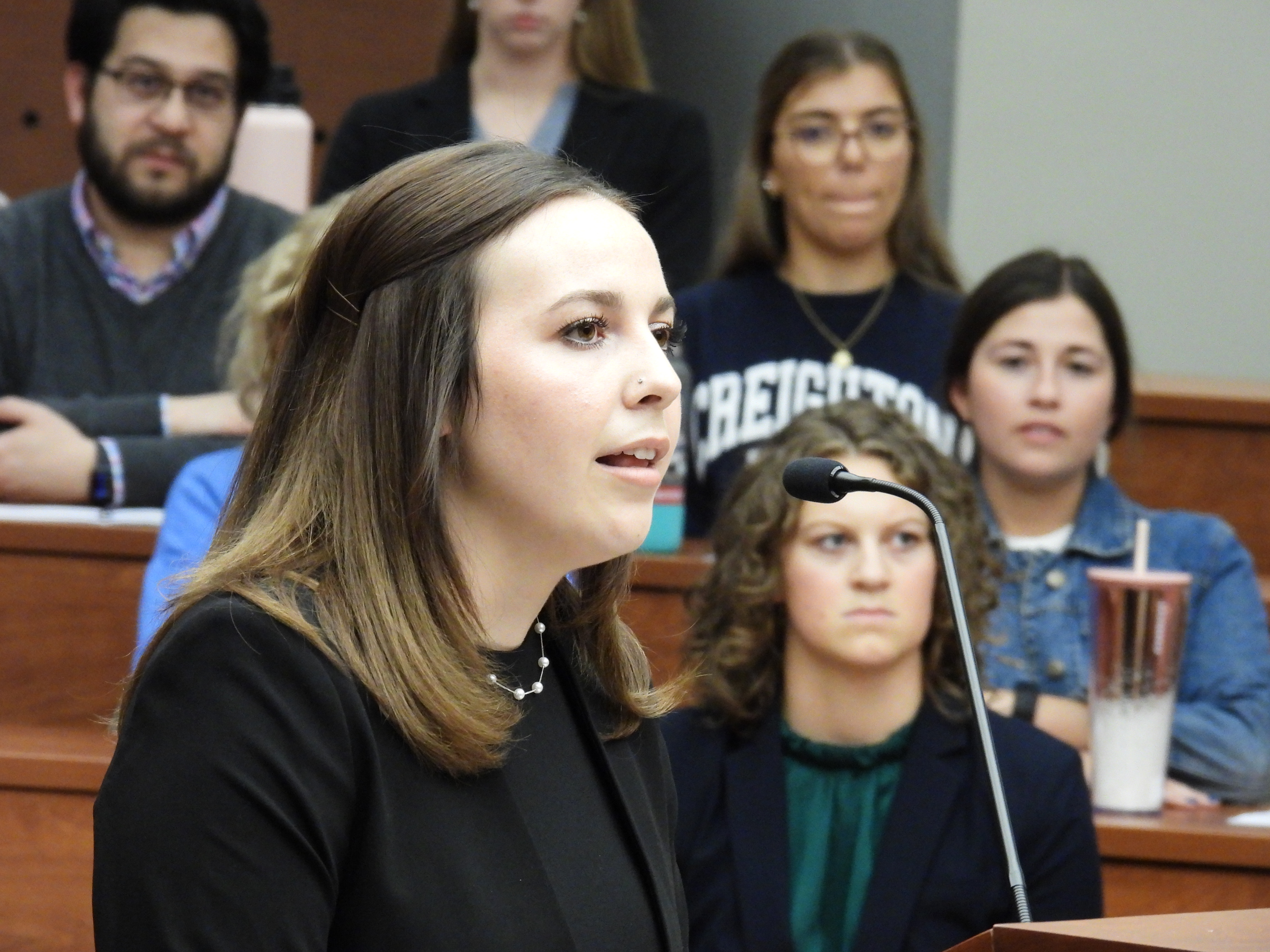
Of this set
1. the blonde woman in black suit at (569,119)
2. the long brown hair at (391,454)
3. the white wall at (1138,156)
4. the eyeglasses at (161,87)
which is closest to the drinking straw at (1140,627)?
the blonde woman in black suit at (569,119)

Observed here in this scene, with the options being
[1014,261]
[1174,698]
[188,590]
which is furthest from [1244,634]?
[188,590]

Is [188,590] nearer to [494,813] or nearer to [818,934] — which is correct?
[494,813]

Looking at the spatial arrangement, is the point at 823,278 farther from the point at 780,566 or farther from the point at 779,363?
the point at 780,566

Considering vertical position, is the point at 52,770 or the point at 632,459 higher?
the point at 632,459

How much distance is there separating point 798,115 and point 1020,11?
108 cm

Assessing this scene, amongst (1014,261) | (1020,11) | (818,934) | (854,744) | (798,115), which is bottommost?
(818,934)

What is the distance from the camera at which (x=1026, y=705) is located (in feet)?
8.50

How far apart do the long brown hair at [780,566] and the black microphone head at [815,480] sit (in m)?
0.85

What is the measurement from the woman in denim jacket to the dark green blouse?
29 cm

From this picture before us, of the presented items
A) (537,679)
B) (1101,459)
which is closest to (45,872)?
(537,679)

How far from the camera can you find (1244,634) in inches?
105

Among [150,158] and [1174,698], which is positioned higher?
[150,158]

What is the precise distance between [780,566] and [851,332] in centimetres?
80

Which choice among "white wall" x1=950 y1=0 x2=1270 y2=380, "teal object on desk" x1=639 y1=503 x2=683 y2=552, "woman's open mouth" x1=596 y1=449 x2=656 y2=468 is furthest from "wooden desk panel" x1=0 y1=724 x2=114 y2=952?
"white wall" x1=950 y1=0 x2=1270 y2=380
